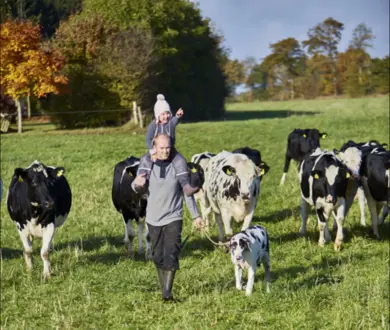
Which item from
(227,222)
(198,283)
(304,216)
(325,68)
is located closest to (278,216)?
(304,216)

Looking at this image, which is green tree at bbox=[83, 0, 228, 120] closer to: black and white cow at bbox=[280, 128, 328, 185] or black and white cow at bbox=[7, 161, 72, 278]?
black and white cow at bbox=[280, 128, 328, 185]

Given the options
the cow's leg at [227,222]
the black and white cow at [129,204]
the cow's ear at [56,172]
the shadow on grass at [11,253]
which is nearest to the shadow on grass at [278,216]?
the cow's leg at [227,222]

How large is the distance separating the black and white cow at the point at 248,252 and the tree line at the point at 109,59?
7229 mm

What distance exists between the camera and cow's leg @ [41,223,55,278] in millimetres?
9984

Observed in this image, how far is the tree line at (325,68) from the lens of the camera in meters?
75.2

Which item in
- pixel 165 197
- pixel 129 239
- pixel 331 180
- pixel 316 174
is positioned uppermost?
pixel 165 197

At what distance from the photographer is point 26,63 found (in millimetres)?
31281

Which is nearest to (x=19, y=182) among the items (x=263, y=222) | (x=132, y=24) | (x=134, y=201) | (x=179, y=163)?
(x=134, y=201)

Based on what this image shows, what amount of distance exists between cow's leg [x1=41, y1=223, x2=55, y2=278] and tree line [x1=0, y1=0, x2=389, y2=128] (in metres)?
4.80

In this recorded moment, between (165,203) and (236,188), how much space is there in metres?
3.54

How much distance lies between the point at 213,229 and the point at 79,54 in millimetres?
28318

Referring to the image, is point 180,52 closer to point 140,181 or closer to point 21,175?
point 21,175

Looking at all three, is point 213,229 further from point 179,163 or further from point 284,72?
point 284,72

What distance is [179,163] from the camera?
7773 mm
